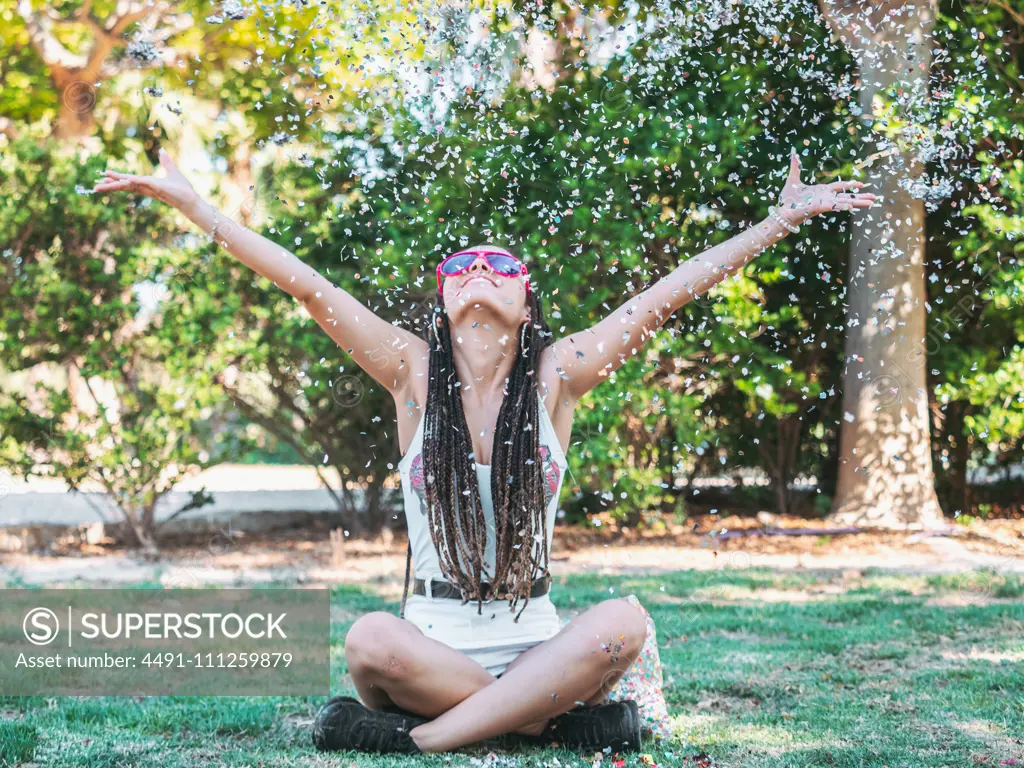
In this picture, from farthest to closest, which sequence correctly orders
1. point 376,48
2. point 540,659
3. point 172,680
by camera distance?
1. point 376,48
2. point 172,680
3. point 540,659

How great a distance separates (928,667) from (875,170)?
12.5 ft

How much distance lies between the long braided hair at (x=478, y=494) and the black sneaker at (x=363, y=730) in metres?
0.38

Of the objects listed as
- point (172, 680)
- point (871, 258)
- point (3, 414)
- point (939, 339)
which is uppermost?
point (871, 258)

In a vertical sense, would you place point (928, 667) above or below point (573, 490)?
below

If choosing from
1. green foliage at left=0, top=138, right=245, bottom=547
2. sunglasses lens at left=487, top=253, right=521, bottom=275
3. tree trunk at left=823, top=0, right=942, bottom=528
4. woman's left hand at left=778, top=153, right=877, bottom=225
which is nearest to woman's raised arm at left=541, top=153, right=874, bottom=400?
woman's left hand at left=778, top=153, right=877, bottom=225

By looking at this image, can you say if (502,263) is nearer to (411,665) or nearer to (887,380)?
(411,665)

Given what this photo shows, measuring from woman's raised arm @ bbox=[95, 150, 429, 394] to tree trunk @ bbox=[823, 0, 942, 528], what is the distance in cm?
508

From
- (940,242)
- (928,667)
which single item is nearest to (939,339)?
(940,242)

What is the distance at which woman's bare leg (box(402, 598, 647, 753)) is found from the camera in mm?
2818

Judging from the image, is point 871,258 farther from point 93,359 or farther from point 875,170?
point 93,359

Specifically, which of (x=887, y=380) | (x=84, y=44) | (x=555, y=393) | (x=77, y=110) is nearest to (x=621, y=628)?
(x=555, y=393)

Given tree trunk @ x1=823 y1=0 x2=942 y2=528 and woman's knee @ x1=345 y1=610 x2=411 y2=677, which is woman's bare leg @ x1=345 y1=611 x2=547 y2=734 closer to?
woman's knee @ x1=345 y1=610 x2=411 y2=677

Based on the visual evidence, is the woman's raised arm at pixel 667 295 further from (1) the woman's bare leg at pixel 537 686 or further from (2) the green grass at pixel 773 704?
(2) the green grass at pixel 773 704

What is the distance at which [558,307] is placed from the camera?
6.61m
